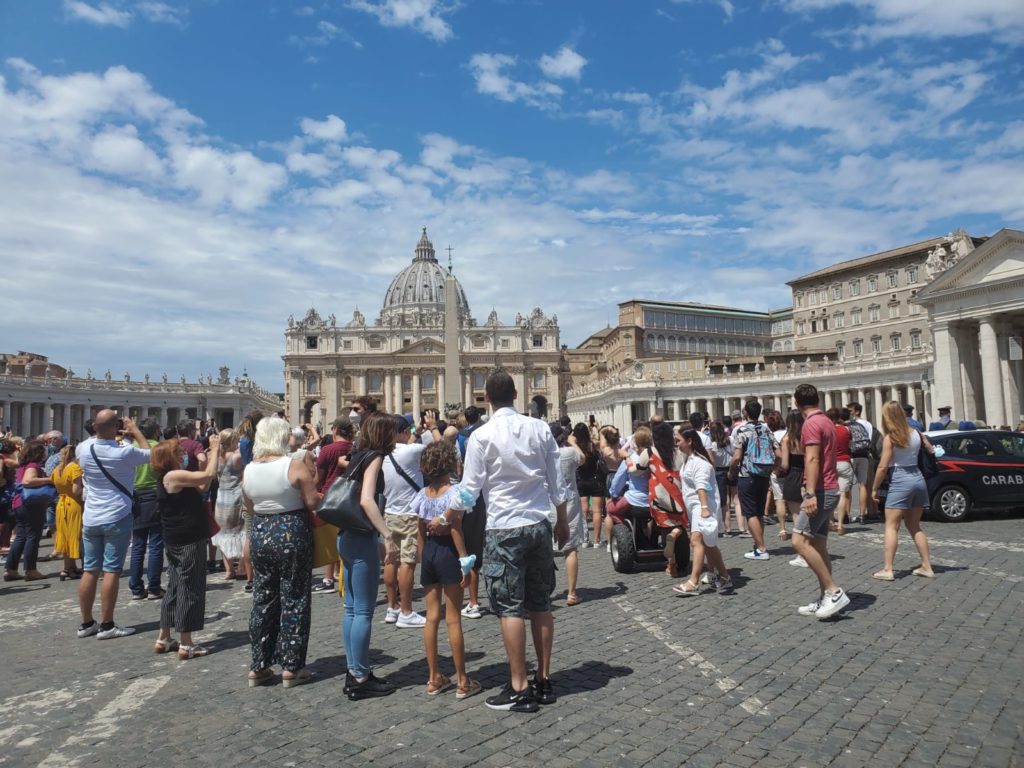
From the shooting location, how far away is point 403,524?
6586 mm

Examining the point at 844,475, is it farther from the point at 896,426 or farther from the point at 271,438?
the point at 271,438

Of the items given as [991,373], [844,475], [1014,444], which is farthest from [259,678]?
[991,373]

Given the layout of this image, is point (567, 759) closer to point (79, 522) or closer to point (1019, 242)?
point (79, 522)

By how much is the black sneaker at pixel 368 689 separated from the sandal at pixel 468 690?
0.50 meters

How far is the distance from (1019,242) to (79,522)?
31.9 meters

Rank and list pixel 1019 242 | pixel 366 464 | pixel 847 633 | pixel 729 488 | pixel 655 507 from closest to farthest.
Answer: pixel 366 464
pixel 847 633
pixel 655 507
pixel 729 488
pixel 1019 242

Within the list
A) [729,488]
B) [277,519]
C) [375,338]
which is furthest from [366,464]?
[375,338]

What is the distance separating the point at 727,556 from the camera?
31.0 feet

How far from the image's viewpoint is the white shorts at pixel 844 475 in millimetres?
10664

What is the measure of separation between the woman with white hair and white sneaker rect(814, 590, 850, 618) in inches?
171

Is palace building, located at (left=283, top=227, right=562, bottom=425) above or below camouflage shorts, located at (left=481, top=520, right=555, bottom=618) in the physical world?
above

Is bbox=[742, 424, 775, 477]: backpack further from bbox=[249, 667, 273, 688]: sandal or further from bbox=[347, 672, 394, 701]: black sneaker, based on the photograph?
bbox=[249, 667, 273, 688]: sandal

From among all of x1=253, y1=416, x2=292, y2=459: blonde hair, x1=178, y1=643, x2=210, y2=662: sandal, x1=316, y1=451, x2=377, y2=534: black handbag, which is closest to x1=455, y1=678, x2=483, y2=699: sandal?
x1=316, y1=451, x2=377, y2=534: black handbag

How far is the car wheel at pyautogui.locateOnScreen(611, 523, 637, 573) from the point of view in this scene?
8.51 metres
